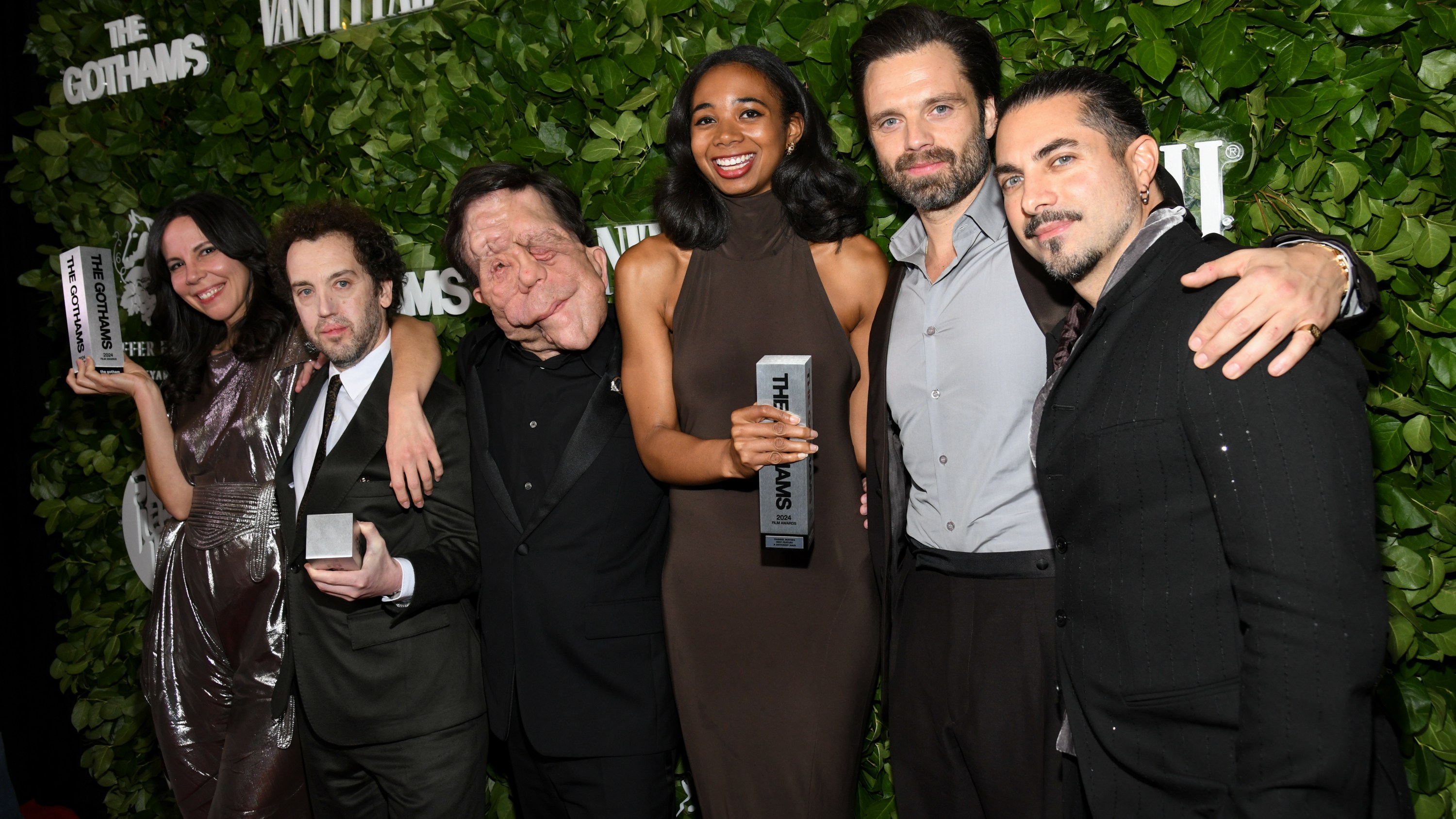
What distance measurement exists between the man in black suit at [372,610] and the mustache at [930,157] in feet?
3.92

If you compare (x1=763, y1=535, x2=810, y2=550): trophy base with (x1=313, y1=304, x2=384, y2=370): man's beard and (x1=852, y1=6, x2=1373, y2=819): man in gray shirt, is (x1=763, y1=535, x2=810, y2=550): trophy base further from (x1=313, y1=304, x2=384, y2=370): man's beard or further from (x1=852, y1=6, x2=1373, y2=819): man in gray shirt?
(x1=313, y1=304, x2=384, y2=370): man's beard

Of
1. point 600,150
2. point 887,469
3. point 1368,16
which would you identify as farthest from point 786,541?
point 1368,16

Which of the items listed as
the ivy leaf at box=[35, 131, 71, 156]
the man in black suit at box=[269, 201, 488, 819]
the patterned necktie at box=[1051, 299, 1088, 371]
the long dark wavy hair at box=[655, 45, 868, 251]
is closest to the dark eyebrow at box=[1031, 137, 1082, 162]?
the patterned necktie at box=[1051, 299, 1088, 371]

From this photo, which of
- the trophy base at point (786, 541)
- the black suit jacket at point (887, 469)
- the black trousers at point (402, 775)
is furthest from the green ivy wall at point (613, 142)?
the trophy base at point (786, 541)

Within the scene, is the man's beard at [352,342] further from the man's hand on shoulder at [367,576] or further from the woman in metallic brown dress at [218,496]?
the man's hand on shoulder at [367,576]

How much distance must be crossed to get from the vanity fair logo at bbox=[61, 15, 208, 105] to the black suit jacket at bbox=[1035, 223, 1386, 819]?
11.1ft

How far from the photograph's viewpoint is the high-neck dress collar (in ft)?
7.13

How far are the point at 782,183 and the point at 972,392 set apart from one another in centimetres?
64

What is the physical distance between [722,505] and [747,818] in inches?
27.6

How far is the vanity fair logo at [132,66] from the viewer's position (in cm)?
352

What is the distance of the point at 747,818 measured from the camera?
2.16 metres

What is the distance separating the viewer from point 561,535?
2.18m

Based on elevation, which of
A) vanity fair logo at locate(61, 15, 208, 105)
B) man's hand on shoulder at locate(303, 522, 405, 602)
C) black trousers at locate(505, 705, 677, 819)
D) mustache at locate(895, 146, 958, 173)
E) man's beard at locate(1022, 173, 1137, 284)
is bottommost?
black trousers at locate(505, 705, 677, 819)

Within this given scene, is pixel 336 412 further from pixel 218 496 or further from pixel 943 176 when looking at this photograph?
pixel 943 176
